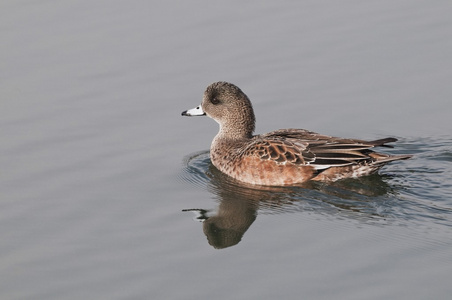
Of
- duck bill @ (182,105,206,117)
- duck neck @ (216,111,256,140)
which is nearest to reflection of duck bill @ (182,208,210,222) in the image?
duck neck @ (216,111,256,140)

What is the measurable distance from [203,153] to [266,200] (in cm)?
181

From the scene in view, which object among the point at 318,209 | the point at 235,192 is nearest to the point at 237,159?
the point at 235,192

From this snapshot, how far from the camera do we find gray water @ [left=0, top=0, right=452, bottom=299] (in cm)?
763

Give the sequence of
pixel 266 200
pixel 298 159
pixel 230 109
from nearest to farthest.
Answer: pixel 266 200
pixel 298 159
pixel 230 109

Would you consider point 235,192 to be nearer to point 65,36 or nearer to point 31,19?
point 65,36

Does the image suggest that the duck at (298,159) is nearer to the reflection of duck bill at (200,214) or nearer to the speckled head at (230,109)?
the speckled head at (230,109)

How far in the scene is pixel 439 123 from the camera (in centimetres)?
1122

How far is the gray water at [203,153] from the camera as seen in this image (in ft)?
25.0

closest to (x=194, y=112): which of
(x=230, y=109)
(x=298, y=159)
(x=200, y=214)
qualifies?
(x=230, y=109)

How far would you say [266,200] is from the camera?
9742 mm

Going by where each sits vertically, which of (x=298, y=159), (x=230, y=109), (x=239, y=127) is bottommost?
(x=298, y=159)

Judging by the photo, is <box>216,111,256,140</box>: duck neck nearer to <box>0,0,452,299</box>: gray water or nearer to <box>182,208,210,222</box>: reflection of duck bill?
<box>0,0,452,299</box>: gray water

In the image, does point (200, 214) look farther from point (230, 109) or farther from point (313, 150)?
point (230, 109)

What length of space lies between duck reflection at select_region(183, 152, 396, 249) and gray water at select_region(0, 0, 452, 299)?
1.3 inches
